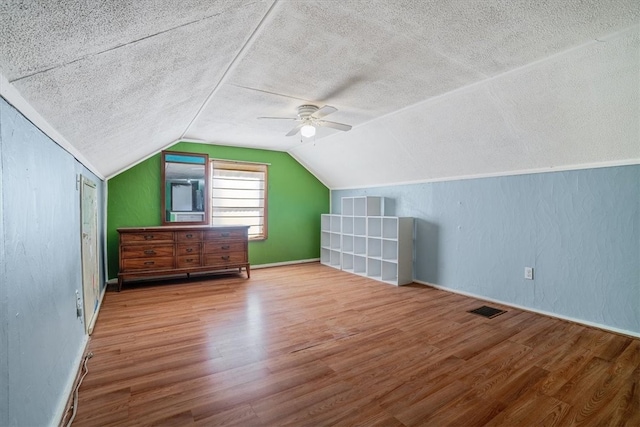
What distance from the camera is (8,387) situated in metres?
1.03

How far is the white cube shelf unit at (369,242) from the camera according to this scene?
14.6 ft

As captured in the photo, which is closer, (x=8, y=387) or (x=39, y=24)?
(x=39, y=24)

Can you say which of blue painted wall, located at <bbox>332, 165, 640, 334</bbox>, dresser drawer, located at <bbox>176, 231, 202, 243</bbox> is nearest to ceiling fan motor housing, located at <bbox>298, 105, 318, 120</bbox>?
blue painted wall, located at <bbox>332, 165, 640, 334</bbox>

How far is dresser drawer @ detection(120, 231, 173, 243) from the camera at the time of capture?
3931mm

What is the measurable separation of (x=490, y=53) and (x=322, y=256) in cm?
459

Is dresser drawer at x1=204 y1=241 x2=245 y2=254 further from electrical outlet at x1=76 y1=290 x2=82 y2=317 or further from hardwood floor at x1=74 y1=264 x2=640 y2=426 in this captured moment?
electrical outlet at x1=76 y1=290 x2=82 y2=317

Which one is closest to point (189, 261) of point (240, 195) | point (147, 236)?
point (147, 236)

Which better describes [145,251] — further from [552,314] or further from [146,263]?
[552,314]

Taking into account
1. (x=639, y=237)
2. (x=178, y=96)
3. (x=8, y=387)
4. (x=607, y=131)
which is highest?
(x=178, y=96)

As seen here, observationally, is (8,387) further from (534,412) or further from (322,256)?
(322,256)

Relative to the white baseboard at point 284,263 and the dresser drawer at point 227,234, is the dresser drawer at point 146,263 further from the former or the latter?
the white baseboard at point 284,263

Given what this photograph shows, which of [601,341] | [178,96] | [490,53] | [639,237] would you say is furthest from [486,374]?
[178,96]

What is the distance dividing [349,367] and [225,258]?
10.1 feet

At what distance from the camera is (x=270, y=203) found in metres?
5.70
